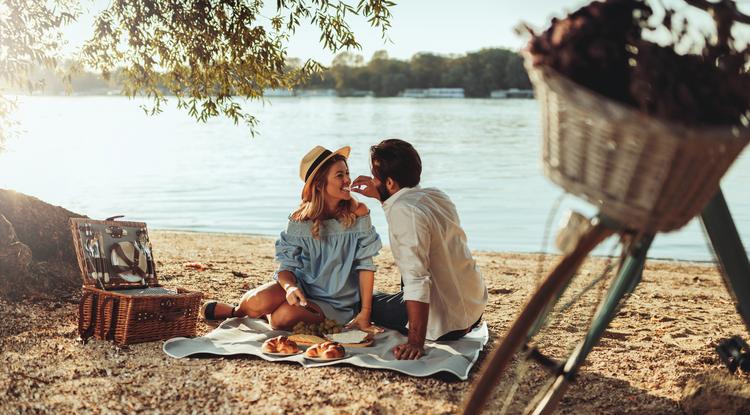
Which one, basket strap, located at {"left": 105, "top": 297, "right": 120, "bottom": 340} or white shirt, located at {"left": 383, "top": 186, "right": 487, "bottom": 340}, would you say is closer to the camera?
white shirt, located at {"left": 383, "top": 186, "right": 487, "bottom": 340}

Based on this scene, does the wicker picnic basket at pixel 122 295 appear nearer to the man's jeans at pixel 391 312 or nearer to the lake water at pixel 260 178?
the man's jeans at pixel 391 312

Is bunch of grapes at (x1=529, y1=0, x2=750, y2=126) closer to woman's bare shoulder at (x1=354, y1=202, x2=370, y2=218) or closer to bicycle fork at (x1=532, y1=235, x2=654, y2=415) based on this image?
bicycle fork at (x1=532, y1=235, x2=654, y2=415)

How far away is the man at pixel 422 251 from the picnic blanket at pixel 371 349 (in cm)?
10

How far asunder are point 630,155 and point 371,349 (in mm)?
3139

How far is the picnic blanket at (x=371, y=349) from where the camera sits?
4586mm

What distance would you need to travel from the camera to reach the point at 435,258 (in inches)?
192

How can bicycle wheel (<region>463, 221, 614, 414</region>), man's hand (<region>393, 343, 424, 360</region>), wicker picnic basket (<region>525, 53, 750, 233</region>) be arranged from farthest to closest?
man's hand (<region>393, 343, 424, 360</region>)
bicycle wheel (<region>463, 221, 614, 414</region>)
wicker picnic basket (<region>525, 53, 750, 233</region>)

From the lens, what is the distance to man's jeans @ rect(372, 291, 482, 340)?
539 cm

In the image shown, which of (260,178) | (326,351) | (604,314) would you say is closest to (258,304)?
(326,351)

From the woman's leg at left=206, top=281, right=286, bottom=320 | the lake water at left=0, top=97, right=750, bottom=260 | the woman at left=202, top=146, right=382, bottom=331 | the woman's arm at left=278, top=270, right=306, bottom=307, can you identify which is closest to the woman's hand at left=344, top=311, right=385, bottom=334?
the woman at left=202, top=146, right=382, bottom=331

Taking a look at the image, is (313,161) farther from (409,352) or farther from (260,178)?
(260,178)

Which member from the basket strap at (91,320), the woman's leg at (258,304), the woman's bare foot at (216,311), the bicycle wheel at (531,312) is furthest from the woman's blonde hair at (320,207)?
the bicycle wheel at (531,312)

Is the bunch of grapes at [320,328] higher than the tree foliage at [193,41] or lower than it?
lower

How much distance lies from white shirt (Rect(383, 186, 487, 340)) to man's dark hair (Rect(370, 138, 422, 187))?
85 millimetres
